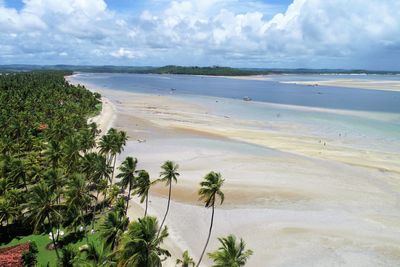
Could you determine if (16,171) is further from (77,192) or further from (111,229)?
(111,229)

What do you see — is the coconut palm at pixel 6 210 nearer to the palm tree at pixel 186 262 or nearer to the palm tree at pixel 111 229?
the palm tree at pixel 111 229

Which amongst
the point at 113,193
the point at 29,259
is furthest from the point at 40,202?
the point at 113,193

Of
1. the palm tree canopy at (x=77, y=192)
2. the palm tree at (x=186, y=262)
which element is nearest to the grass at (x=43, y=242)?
the palm tree canopy at (x=77, y=192)

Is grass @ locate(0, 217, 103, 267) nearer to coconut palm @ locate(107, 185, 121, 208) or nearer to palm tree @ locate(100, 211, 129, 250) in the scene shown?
coconut palm @ locate(107, 185, 121, 208)

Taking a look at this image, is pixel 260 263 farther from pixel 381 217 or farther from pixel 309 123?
pixel 309 123

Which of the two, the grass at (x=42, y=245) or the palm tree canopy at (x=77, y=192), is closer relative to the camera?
the palm tree canopy at (x=77, y=192)

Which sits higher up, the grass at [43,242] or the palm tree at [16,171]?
the palm tree at [16,171]

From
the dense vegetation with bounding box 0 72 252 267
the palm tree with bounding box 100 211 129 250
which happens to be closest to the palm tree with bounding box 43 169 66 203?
the dense vegetation with bounding box 0 72 252 267

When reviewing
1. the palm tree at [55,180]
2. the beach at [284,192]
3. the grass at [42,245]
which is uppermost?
the palm tree at [55,180]
